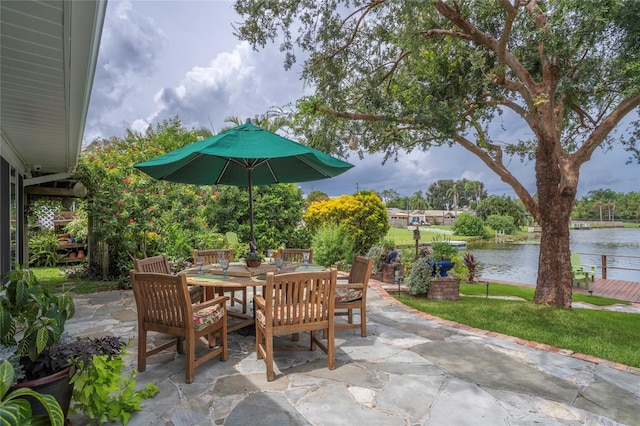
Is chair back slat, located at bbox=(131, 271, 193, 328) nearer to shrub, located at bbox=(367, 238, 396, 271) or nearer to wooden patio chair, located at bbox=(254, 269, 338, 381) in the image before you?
wooden patio chair, located at bbox=(254, 269, 338, 381)

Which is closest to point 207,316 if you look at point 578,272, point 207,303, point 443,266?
point 207,303

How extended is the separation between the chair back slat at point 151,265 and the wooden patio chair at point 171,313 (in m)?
0.79

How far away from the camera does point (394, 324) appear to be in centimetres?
432

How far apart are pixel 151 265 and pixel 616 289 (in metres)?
12.3

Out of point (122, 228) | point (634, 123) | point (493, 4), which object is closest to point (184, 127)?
point (122, 228)

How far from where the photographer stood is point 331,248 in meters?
8.99

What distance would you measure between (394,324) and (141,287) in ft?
9.32

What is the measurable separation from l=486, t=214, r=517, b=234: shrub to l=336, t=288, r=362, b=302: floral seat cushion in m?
37.8

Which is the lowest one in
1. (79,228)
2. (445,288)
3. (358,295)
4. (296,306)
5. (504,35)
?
(445,288)

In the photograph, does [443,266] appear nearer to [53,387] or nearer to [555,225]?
[555,225]

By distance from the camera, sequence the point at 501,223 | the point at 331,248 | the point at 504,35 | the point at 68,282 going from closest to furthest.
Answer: the point at 504,35 → the point at 68,282 → the point at 331,248 → the point at 501,223

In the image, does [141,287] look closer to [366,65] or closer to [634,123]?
[366,65]

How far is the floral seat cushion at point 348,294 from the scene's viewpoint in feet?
12.4

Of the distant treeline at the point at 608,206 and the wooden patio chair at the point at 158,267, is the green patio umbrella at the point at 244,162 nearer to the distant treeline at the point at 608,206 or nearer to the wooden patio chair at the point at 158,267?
the wooden patio chair at the point at 158,267
